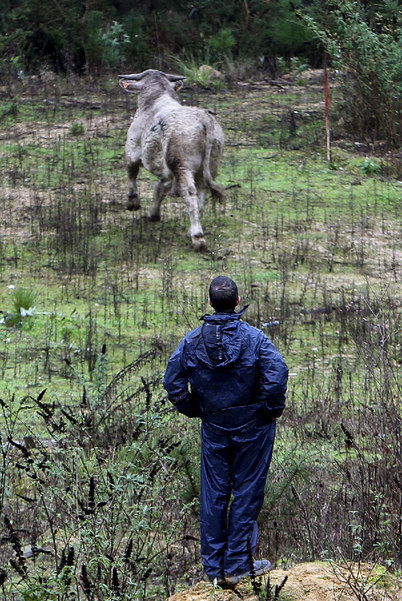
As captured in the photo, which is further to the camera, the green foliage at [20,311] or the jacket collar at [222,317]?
the green foliage at [20,311]

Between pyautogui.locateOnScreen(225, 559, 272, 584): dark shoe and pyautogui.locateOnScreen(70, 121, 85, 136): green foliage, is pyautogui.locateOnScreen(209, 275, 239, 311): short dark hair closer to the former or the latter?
pyautogui.locateOnScreen(225, 559, 272, 584): dark shoe

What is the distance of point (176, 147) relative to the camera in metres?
13.4

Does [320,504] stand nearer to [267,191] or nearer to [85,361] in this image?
[85,361]

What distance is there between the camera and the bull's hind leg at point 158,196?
46.6ft

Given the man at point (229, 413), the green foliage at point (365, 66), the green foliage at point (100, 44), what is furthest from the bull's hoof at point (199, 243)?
the green foliage at point (100, 44)

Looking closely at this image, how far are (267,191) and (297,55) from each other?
8591mm

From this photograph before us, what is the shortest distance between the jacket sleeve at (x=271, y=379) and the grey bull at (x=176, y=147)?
811 centimetres

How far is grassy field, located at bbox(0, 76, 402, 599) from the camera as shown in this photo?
660 centimetres

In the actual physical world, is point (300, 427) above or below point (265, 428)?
below

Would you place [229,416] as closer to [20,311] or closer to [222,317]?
[222,317]

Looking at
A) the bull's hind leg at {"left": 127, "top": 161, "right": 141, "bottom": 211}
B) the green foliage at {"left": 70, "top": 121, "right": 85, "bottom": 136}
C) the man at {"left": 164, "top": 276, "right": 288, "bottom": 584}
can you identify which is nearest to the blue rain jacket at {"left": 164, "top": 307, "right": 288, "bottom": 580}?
the man at {"left": 164, "top": 276, "right": 288, "bottom": 584}

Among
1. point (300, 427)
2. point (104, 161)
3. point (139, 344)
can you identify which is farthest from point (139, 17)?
point (300, 427)

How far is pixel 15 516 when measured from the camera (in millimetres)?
6633

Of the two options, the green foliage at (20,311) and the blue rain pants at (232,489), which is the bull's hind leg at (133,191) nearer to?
the green foliage at (20,311)
